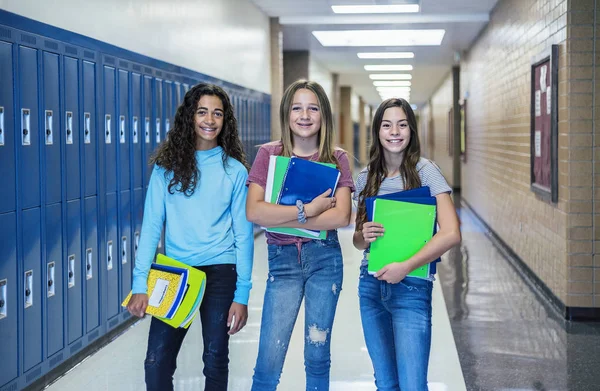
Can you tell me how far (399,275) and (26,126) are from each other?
6.80 feet

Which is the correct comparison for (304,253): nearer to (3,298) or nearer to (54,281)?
(3,298)

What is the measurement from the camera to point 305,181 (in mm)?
2523

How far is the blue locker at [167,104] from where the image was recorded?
585 centimetres

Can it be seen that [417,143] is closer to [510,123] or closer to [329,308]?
[329,308]

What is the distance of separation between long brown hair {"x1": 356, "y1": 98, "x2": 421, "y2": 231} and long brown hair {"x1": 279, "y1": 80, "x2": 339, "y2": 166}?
0.13 metres

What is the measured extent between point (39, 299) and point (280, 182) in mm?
1826

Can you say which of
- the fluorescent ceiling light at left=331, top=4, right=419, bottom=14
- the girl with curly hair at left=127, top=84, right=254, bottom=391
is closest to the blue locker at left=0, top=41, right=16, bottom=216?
the girl with curly hair at left=127, top=84, right=254, bottom=391

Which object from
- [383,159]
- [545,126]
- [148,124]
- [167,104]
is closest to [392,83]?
[545,126]

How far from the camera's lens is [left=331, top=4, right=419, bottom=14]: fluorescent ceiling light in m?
9.77

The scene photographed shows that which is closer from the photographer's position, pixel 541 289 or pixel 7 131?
pixel 7 131

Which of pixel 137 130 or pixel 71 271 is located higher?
pixel 137 130

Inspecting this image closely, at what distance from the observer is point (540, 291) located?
6.39 m

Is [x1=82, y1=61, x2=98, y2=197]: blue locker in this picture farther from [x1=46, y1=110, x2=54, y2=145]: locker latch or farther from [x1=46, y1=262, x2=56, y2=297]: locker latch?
[x1=46, y1=262, x2=56, y2=297]: locker latch

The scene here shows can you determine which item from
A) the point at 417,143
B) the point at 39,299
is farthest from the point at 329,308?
the point at 39,299
